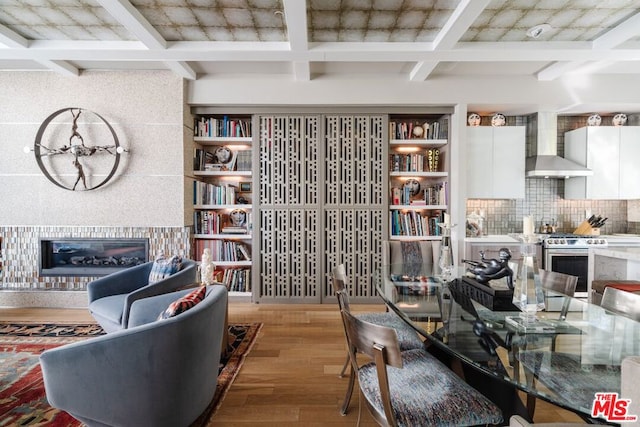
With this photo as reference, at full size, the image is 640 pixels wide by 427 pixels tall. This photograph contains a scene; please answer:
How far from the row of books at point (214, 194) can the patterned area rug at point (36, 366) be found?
1588 mm

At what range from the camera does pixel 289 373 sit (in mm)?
2301

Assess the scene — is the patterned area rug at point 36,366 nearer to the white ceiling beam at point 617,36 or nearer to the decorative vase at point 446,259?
the decorative vase at point 446,259

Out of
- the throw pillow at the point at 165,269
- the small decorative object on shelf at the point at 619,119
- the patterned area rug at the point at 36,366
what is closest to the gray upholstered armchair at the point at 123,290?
the throw pillow at the point at 165,269

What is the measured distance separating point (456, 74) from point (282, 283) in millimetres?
3222

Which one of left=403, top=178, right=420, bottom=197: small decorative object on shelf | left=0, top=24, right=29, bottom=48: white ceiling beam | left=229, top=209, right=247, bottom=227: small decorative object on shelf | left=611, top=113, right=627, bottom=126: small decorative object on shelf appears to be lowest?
left=229, top=209, right=247, bottom=227: small decorative object on shelf

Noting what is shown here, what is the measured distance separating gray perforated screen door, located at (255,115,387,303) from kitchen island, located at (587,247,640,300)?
213 centimetres

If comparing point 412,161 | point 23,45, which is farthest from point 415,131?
point 23,45

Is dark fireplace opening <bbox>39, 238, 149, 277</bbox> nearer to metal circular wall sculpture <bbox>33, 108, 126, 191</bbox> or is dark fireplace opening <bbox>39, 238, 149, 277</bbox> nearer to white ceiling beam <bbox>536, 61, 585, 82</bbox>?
metal circular wall sculpture <bbox>33, 108, 126, 191</bbox>

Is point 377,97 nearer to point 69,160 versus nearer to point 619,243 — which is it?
point 619,243

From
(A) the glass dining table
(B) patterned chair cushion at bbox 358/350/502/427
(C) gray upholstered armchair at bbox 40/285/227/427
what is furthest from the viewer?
(C) gray upholstered armchair at bbox 40/285/227/427

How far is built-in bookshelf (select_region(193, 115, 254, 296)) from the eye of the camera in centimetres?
398

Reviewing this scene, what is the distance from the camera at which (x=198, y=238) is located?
402cm

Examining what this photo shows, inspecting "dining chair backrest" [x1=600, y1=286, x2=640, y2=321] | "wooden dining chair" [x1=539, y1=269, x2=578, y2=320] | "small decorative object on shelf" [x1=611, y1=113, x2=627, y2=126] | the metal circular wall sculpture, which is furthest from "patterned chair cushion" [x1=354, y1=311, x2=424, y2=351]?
"small decorative object on shelf" [x1=611, y1=113, x2=627, y2=126]

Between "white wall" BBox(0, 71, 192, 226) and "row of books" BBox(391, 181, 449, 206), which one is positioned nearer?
"white wall" BBox(0, 71, 192, 226)
